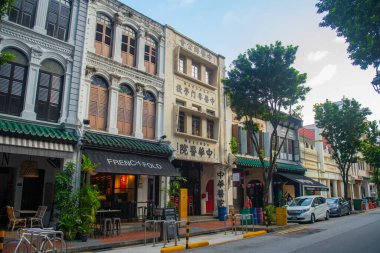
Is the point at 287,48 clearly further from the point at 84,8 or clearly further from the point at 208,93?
the point at 84,8

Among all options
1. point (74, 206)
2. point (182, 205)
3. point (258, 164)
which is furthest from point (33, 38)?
point (258, 164)

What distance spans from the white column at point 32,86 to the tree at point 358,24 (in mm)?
11170

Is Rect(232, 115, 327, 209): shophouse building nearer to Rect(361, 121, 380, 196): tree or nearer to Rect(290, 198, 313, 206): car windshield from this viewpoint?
Rect(290, 198, 313, 206): car windshield

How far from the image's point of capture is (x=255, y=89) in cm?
1897

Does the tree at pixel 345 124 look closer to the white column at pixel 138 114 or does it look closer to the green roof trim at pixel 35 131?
the white column at pixel 138 114

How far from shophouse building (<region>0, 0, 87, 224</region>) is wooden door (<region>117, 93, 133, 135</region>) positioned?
2677 mm

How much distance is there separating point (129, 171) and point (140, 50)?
23.7ft

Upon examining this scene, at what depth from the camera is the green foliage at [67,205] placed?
12084 mm

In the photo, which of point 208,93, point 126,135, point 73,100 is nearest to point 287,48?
point 208,93

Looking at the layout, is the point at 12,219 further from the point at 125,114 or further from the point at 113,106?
the point at 125,114

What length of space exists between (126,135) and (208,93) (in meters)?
7.78

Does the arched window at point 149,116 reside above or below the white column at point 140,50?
below

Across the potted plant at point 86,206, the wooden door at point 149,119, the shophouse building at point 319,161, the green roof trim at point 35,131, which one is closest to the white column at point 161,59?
the wooden door at point 149,119

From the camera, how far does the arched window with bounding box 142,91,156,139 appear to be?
17797 millimetres
